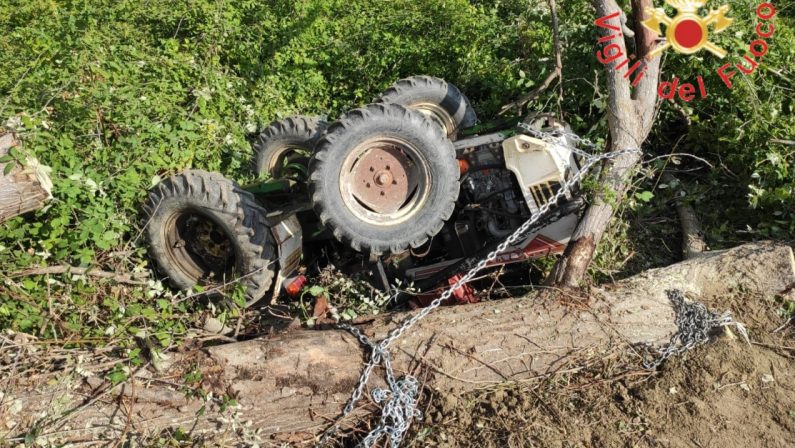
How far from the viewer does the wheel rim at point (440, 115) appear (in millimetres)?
5613

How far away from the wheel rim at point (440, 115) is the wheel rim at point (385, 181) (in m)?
1.41

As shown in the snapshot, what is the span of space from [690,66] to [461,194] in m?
2.54

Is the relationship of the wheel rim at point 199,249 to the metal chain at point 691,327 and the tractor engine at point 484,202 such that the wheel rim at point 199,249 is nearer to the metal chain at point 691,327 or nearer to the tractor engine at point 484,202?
the tractor engine at point 484,202

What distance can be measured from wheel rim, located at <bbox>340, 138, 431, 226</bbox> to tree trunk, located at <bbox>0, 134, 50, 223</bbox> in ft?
6.23

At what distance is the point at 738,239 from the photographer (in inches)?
204

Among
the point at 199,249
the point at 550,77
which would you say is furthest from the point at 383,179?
the point at 550,77

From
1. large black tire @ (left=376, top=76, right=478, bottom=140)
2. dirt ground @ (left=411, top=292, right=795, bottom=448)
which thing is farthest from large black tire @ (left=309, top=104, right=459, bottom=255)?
large black tire @ (left=376, top=76, right=478, bottom=140)

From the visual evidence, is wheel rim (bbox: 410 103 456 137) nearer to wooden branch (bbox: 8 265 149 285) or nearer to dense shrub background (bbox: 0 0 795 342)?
dense shrub background (bbox: 0 0 795 342)

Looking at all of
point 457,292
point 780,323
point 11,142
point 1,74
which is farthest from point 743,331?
point 1,74

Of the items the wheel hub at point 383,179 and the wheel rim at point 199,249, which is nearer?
the wheel hub at point 383,179

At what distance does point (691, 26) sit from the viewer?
17.5ft

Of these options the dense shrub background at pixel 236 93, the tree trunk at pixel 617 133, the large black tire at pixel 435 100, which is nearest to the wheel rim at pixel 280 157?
the dense shrub background at pixel 236 93

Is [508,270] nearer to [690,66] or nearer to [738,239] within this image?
[738,239]

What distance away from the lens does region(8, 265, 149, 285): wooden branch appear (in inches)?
158
